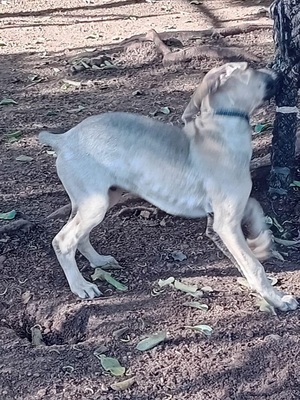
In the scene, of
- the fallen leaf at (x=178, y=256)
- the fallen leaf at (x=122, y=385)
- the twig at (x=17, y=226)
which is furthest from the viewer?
the twig at (x=17, y=226)

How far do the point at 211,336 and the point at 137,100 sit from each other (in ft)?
13.8

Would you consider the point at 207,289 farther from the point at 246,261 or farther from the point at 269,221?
the point at 269,221

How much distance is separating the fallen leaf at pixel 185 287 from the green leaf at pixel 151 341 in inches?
18.1

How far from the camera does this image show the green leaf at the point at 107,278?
492cm

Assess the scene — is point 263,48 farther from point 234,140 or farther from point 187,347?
point 187,347

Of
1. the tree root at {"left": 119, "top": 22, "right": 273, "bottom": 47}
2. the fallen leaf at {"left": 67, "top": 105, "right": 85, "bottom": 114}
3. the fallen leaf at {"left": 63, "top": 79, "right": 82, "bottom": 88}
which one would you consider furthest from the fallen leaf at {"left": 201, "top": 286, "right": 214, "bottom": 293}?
the tree root at {"left": 119, "top": 22, "right": 273, "bottom": 47}

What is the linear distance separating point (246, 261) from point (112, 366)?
3.16ft

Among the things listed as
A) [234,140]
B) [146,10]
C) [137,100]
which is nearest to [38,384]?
[234,140]

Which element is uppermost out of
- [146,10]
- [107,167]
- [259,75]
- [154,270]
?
[259,75]

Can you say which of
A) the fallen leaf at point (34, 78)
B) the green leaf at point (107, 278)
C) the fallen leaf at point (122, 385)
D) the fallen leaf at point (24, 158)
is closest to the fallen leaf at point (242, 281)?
the green leaf at point (107, 278)

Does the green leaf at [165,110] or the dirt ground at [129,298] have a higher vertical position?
the dirt ground at [129,298]

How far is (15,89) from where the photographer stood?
8.83m

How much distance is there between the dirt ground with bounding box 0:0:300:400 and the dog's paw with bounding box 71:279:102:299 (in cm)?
6

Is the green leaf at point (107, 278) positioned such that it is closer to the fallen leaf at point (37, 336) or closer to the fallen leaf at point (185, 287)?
the fallen leaf at point (185, 287)
